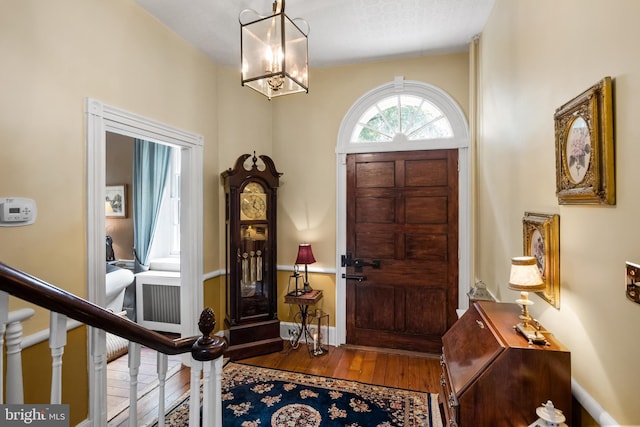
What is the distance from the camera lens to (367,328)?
348 centimetres

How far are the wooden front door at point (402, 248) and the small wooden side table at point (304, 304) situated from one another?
0.42 meters

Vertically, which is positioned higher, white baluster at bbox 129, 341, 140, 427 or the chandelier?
the chandelier

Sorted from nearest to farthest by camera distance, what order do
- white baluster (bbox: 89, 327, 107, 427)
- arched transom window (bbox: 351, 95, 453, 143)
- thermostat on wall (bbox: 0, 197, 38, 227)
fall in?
white baluster (bbox: 89, 327, 107, 427) < thermostat on wall (bbox: 0, 197, 38, 227) < arched transom window (bbox: 351, 95, 453, 143)

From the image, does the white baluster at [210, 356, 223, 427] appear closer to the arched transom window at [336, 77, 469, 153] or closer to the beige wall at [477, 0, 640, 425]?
the beige wall at [477, 0, 640, 425]

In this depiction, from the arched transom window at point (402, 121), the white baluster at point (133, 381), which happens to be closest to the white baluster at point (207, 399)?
the white baluster at point (133, 381)

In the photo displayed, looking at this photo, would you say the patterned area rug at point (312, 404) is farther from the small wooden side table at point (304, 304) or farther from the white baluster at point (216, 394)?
the white baluster at point (216, 394)

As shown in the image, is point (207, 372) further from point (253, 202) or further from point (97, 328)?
Result: point (253, 202)

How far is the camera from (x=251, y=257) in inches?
132

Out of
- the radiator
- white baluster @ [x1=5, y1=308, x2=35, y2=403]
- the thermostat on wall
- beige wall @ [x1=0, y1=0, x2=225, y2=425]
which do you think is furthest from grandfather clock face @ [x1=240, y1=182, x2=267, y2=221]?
white baluster @ [x1=5, y1=308, x2=35, y2=403]

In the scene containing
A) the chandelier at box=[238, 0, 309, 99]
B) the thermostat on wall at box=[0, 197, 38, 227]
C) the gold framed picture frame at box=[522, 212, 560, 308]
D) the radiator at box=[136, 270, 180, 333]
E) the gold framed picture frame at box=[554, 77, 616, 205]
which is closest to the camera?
the gold framed picture frame at box=[554, 77, 616, 205]

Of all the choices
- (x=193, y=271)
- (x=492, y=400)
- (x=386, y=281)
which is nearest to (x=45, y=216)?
(x=193, y=271)

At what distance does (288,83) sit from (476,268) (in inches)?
93.7

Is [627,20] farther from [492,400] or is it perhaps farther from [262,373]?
[262,373]

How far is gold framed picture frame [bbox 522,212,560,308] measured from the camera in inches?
53.9
